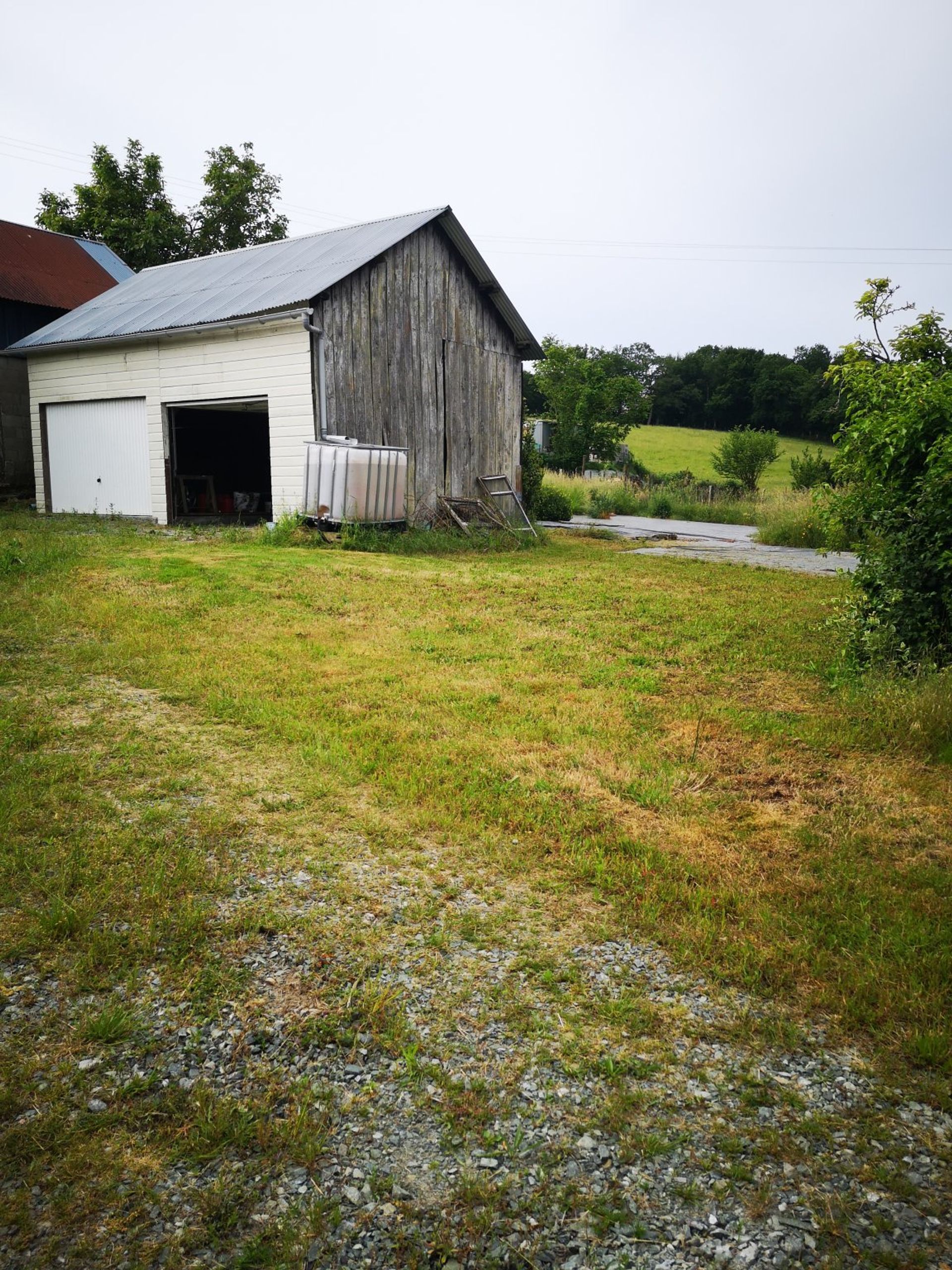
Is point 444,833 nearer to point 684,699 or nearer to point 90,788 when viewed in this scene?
point 90,788

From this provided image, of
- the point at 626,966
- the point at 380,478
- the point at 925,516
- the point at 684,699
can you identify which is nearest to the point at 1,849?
the point at 626,966

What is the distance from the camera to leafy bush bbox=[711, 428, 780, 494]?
3419cm

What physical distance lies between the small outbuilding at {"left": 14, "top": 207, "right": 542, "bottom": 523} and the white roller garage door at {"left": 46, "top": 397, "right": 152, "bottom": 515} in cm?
3

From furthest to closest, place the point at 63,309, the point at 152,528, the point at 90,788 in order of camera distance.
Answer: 1. the point at 63,309
2. the point at 152,528
3. the point at 90,788

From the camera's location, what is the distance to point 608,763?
4.25m

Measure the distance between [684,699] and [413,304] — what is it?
11.5 meters

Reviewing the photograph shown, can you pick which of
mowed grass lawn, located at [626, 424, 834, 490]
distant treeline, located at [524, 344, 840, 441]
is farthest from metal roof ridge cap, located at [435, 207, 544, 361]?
distant treeline, located at [524, 344, 840, 441]

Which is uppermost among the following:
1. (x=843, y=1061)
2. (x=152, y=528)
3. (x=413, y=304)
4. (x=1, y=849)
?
(x=413, y=304)

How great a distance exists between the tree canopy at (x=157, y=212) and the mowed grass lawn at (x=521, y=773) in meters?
24.8

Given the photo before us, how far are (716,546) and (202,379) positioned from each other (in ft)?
33.5

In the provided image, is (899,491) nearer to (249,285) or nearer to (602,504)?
(249,285)

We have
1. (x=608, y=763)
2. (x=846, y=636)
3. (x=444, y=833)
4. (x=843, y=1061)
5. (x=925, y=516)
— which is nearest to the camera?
(x=843, y=1061)

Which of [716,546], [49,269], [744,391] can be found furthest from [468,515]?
[744,391]

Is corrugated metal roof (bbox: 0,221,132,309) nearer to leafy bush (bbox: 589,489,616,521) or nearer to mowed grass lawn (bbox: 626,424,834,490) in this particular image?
leafy bush (bbox: 589,489,616,521)
